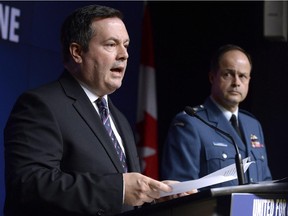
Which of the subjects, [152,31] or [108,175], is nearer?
[108,175]

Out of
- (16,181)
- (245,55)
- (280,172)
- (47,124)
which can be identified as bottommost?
(280,172)

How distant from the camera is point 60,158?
2.17 metres

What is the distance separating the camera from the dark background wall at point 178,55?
13.5 feet

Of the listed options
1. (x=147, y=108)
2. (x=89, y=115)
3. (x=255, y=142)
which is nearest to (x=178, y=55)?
(x=147, y=108)

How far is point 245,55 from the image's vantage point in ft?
12.3

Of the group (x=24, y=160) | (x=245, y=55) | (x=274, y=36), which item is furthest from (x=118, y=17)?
(x=274, y=36)

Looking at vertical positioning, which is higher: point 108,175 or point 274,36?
point 274,36

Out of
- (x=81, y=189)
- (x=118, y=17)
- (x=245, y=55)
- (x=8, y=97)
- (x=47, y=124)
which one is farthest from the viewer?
(x=8, y=97)

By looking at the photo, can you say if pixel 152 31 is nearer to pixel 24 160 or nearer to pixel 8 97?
pixel 8 97

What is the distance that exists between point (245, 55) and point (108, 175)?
1.88 meters

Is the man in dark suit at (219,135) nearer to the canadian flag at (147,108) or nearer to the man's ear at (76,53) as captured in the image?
the man's ear at (76,53)

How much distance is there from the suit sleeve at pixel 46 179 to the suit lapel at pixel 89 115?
0.14 meters

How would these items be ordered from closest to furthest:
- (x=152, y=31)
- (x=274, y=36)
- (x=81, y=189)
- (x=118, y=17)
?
(x=81, y=189) → (x=118, y=17) → (x=274, y=36) → (x=152, y=31)

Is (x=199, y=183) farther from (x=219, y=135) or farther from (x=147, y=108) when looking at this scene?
(x=147, y=108)
